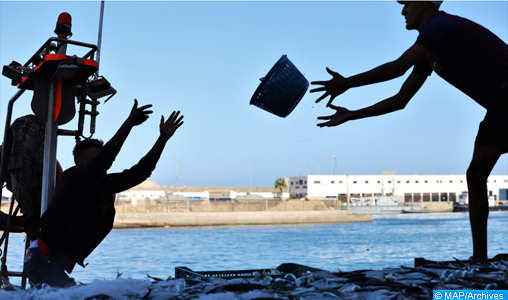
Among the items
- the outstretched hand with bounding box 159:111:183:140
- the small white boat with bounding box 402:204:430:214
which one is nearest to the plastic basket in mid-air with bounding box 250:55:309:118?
the outstretched hand with bounding box 159:111:183:140

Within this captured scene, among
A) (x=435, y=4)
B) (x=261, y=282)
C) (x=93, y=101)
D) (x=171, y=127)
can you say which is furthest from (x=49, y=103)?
(x=435, y=4)

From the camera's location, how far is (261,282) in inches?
104

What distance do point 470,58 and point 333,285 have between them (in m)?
1.65

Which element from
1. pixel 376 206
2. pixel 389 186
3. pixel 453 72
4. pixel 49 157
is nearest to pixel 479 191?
pixel 453 72

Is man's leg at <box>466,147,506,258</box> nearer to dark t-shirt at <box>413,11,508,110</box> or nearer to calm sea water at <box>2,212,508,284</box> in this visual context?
dark t-shirt at <box>413,11,508,110</box>

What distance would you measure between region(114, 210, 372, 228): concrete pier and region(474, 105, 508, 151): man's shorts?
183 feet

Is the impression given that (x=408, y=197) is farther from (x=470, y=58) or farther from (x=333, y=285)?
Result: (x=333, y=285)

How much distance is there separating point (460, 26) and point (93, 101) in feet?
10.8

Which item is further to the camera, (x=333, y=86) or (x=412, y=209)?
(x=412, y=209)

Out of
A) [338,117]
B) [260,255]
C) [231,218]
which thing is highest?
[338,117]

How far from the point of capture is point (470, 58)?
2924 mm

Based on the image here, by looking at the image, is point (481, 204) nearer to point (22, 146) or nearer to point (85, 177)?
point (85, 177)

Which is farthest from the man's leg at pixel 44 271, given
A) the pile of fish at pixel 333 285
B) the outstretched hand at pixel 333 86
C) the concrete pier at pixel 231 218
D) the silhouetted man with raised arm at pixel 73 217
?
the concrete pier at pixel 231 218

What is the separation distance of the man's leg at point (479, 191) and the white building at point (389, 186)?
9110 centimetres
